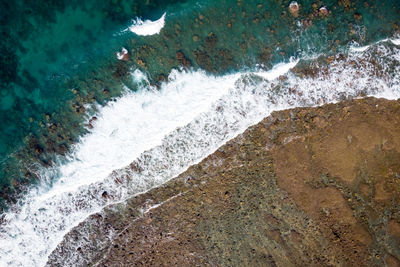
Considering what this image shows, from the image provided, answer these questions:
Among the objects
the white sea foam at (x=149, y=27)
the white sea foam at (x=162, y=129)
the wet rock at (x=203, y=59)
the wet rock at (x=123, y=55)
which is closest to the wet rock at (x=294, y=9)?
the white sea foam at (x=162, y=129)

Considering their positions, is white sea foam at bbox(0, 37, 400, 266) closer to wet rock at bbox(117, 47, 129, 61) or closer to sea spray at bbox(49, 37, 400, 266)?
sea spray at bbox(49, 37, 400, 266)

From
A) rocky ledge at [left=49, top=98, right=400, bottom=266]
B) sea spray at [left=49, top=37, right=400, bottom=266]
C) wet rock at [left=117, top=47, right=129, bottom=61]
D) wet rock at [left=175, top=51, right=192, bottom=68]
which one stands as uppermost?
wet rock at [left=117, top=47, right=129, bottom=61]

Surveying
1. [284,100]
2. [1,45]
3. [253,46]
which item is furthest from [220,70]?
[1,45]

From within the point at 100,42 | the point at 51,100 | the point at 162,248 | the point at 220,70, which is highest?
the point at 100,42

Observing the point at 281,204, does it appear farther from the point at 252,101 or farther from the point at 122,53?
the point at 122,53

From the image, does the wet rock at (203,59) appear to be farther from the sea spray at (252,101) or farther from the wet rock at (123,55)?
the wet rock at (123,55)

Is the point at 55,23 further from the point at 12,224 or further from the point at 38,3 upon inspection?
the point at 12,224

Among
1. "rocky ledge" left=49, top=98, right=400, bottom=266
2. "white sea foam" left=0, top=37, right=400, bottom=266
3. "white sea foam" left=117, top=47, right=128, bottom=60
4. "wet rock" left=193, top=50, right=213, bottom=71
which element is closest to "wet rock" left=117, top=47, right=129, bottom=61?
"white sea foam" left=117, top=47, right=128, bottom=60
